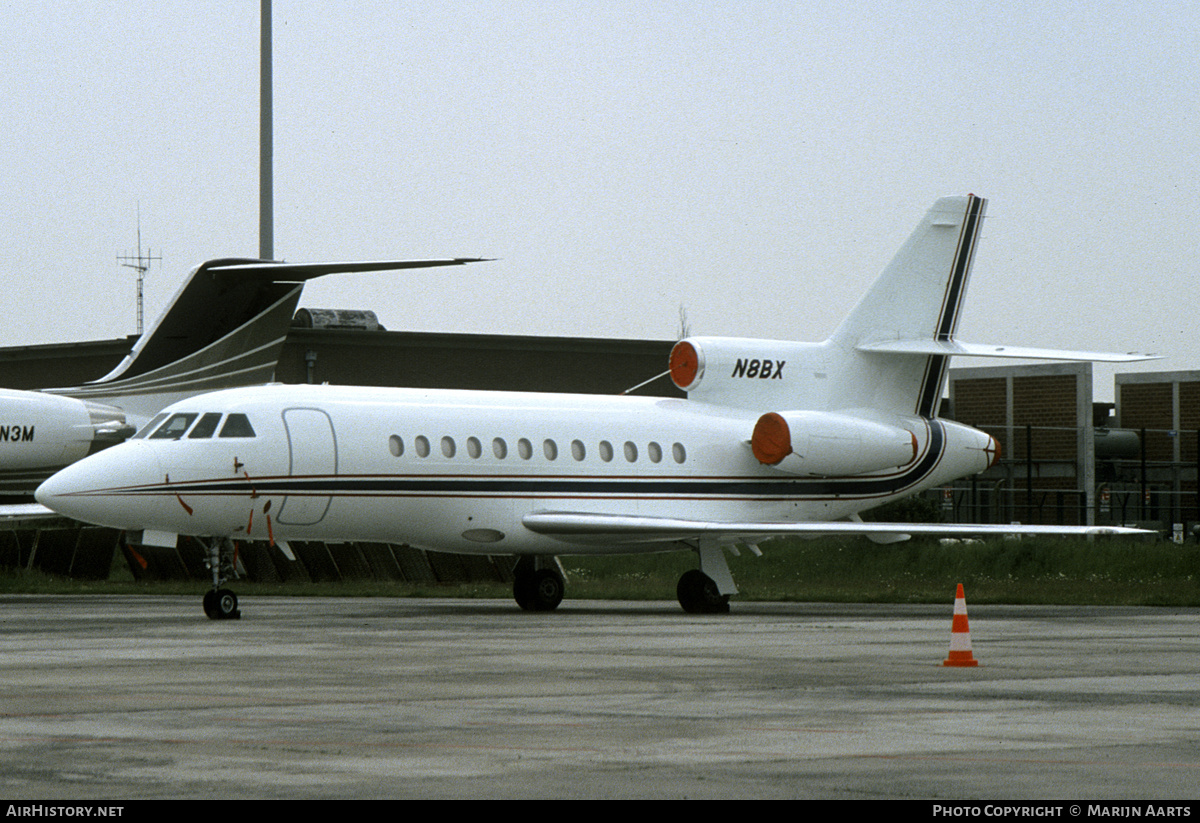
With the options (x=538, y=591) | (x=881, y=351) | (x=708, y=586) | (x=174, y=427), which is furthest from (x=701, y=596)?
(x=174, y=427)

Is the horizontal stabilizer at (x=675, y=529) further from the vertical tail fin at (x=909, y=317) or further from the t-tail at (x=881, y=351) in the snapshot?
the vertical tail fin at (x=909, y=317)

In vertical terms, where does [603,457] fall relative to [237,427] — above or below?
below

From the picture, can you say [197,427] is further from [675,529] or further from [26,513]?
[26,513]

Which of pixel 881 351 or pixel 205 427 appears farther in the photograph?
pixel 881 351

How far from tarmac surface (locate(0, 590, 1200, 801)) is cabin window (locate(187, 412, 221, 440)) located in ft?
8.86

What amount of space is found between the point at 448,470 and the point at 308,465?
6.50 feet

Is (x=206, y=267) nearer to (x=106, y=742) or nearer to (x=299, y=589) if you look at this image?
(x=299, y=589)

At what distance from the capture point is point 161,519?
21016mm

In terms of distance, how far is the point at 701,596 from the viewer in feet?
78.0

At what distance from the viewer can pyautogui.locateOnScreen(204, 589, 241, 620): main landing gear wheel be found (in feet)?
67.6

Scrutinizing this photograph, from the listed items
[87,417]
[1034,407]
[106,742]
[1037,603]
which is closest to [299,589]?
[87,417]

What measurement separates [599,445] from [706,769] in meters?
16.4

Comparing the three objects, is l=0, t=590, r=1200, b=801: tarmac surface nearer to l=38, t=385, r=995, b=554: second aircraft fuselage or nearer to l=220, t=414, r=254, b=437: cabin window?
l=38, t=385, r=995, b=554: second aircraft fuselage

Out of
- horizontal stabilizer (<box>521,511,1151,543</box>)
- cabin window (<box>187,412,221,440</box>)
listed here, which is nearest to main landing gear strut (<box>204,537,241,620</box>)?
cabin window (<box>187,412,221,440</box>)
